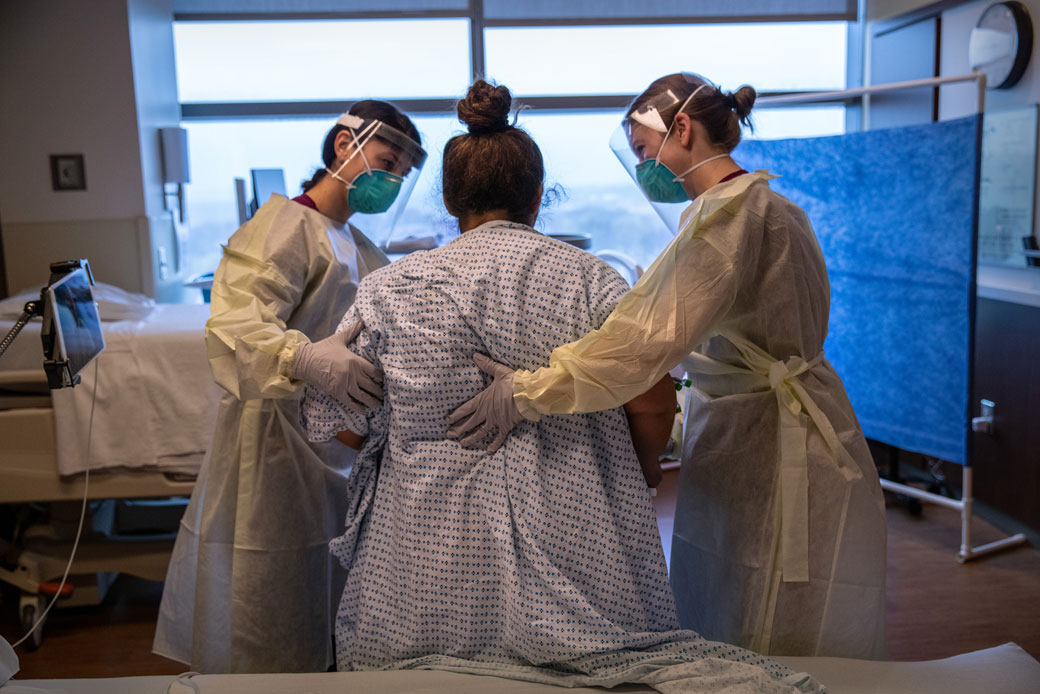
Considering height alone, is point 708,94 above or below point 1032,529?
above

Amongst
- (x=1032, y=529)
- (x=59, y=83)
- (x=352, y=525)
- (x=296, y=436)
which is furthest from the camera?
(x=59, y=83)

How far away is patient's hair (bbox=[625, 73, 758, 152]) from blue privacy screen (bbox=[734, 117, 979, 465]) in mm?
1519

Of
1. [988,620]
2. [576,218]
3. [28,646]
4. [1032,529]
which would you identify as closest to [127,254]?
[28,646]

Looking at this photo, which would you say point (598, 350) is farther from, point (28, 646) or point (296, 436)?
point (28, 646)

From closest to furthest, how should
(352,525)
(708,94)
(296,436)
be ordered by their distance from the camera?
1. (352,525)
2. (708,94)
3. (296,436)

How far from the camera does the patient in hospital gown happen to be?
130 cm

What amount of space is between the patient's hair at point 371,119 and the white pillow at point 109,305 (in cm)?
105

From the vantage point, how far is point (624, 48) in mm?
4203

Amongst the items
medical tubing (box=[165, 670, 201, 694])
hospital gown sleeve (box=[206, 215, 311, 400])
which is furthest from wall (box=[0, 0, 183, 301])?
medical tubing (box=[165, 670, 201, 694])

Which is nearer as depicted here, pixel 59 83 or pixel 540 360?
pixel 540 360

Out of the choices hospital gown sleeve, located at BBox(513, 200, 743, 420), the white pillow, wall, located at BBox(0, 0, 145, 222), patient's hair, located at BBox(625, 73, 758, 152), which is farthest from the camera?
wall, located at BBox(0, 0, 145, 222)

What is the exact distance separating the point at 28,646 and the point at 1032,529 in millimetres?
3186

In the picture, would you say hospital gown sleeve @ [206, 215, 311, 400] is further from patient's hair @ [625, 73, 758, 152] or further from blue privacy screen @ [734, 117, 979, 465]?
blue privacy screen @ [734, 117, 979, 465]

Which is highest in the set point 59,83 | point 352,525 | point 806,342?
point 59,83
